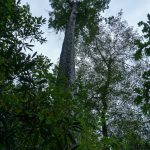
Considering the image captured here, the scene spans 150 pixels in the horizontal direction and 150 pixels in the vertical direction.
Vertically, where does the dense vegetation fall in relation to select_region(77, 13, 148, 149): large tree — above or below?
below

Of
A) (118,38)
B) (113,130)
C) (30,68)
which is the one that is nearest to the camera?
(30,68)

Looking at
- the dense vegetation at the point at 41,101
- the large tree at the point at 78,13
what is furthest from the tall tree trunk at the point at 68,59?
the large tree at the point at 78,13

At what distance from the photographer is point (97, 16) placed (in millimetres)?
21391

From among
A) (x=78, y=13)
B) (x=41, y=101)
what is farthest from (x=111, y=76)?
(x=41, y=101)

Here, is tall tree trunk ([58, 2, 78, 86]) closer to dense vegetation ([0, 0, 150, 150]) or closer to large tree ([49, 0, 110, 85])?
dense vegetation ([0, 0, 150, 150])

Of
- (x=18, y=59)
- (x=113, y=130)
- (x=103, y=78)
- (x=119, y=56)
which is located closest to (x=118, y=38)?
(x=119, y=56)

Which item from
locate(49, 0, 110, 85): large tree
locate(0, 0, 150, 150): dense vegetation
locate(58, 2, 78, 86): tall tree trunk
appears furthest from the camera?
locate(49, 0, 110, 85): large tree

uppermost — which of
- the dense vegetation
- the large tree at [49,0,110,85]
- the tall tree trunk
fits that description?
the large tree at [49,0,110,85]

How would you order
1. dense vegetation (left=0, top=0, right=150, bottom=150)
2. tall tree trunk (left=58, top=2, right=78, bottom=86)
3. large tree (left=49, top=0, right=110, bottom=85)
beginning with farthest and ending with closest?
large tree (left=49, top=0, right=110, bottom=85) → tall tree trunk (left=58, top=2, right=78, bottom=86) → dense vegetation (left=0, top=0, right=150, bottom=150)

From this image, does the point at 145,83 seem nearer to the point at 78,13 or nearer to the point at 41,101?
the point at 78,13

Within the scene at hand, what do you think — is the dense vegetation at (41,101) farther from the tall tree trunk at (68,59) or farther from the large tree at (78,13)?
the large tree at (78,13)

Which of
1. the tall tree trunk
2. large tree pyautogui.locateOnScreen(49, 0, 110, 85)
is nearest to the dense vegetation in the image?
the tall tree trunk

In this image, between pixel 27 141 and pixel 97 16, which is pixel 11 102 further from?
pixel 97 16

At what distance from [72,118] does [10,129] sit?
0.72 metres
